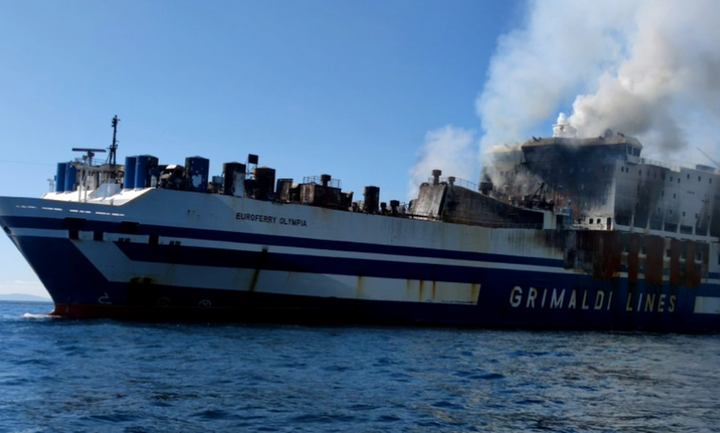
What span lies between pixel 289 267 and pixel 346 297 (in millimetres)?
Answer: 2873

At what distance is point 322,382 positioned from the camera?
16609mm

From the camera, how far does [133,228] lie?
26141mm

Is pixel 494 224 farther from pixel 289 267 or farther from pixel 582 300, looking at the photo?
pixel 289 267

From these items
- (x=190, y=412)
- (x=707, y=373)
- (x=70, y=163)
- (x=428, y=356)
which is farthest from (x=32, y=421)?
(x=70, y=163)

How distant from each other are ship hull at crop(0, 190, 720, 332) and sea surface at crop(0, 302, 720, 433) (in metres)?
1.69

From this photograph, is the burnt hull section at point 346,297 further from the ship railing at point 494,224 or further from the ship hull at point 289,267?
the ship railing at point 494,224

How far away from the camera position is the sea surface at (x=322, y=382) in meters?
13.1

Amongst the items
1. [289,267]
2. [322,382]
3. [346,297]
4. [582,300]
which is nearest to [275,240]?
[289,267]

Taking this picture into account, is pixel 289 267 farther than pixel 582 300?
No

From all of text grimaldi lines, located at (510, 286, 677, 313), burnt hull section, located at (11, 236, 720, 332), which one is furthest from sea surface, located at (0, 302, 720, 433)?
text grimaldi lines, located at (510, 286, 677, 313)

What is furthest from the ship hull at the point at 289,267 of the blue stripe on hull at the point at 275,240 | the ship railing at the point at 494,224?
the ship railing at the point at 494,224

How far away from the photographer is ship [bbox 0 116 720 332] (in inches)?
1037

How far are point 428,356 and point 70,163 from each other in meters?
17.2

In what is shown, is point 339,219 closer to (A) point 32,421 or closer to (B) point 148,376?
(B) point 148,376
